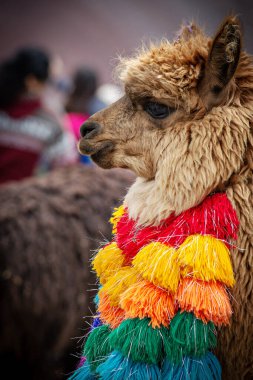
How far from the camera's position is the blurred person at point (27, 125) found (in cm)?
303

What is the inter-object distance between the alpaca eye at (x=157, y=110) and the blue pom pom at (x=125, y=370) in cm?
65

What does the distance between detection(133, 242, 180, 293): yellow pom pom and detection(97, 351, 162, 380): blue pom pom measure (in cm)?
21

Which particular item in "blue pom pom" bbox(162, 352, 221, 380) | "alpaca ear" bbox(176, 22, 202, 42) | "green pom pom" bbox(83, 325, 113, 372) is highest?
"alpaca ear" bbox(176, 22, 202, 42)

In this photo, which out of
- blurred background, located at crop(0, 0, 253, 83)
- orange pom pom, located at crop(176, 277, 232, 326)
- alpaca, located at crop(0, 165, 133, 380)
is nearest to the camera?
orange pom pom, located at crop(176, 277, 232, 326)

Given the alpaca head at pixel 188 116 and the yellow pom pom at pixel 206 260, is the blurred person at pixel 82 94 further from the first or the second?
the yellow pom pom at pixel 206 260

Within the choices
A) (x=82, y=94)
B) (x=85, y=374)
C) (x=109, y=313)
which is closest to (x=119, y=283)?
(x=109, y=313)

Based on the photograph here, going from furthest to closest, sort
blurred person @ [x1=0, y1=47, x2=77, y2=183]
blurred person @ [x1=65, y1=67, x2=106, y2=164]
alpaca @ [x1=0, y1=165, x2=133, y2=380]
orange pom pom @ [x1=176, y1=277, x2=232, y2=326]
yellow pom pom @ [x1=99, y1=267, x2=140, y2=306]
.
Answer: blurred person @ [x1=65, y1=67, x2=106, y2=164] < blurred person @ [x1=0, y1=47, x2=77, y2=183] < alpaca @ [x1=0, y1=165, x2=133, y2=380] < yellow pom pom @ [x1=99, y1=267, x2=140, y2=306] < orange pom pom @ [x1=176, y1=277, x2=232, y2=326]

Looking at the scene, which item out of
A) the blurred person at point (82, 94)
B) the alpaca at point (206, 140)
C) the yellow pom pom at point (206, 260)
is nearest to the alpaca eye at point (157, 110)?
the alpaca at point (206, 140)

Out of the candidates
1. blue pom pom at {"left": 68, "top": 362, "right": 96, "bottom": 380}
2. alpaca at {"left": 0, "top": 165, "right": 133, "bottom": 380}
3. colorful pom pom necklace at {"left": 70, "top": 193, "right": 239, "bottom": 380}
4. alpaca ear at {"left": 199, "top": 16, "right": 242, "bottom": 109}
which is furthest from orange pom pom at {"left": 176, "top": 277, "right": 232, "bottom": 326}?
alpaca at {"left": 0, "top": 165, "right": 133, "bottom": 380}

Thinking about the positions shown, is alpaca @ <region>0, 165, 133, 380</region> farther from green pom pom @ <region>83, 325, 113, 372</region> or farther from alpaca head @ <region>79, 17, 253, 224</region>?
alpaca head @ <region>79, 17, 253, 224</region>

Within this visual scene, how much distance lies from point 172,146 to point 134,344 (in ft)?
1.74

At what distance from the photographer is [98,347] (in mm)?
1278

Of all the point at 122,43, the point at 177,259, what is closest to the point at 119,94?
the point at 177,259

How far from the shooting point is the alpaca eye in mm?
1246
